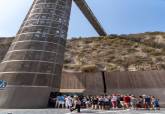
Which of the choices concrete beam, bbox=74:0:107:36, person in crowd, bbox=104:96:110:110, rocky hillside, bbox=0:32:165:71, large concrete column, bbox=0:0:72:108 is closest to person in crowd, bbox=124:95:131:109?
person in crowd, bbox=104:96:110:110

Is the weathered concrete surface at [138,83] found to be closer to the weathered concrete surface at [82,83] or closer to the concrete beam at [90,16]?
the weathered concrete surface at [82,83]

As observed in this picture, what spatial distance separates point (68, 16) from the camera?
144 ft

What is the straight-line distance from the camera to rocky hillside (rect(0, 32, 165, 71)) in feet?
182

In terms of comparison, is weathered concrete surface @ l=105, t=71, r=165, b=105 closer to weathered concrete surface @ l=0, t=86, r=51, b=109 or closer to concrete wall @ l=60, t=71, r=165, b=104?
concrete wall @ l=60, t=71, r=165, b=104

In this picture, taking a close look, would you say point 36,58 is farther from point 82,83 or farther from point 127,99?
point 127,99

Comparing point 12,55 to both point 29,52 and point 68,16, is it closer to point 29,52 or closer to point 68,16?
point 29,52

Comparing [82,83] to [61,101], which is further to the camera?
[82,83]

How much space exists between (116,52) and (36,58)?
105 ft

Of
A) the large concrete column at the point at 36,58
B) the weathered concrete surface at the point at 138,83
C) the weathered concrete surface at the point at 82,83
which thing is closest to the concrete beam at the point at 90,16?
the large concrete column at the point at 36,58

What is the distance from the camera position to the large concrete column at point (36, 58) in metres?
31.2

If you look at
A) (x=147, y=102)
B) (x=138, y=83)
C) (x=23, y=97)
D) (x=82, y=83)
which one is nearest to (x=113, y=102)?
(x=147, y=102)

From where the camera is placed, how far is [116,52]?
63.5 meters

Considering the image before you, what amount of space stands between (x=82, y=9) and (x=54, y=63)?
30.8 m

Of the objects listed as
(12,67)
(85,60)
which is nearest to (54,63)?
(12,67)
